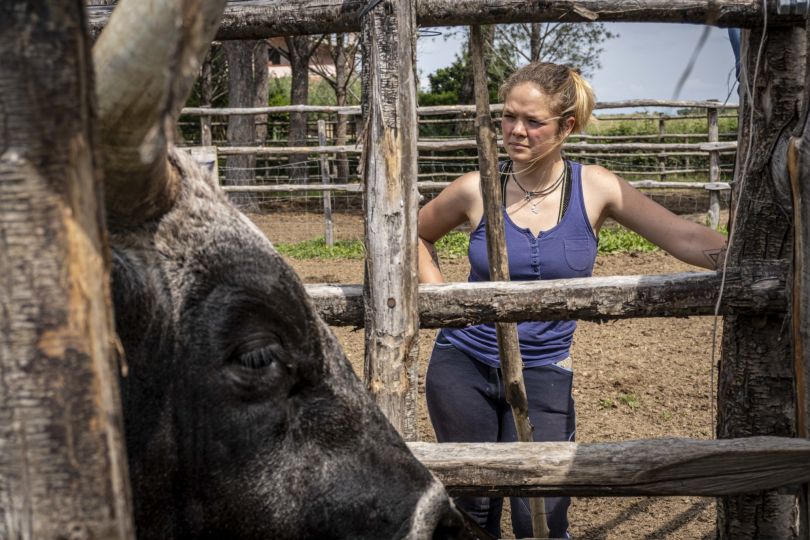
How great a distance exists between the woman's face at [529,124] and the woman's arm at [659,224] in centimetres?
A: 24

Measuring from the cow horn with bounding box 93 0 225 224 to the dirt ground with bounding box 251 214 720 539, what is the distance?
366 cm

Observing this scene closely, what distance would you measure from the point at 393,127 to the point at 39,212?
170cm

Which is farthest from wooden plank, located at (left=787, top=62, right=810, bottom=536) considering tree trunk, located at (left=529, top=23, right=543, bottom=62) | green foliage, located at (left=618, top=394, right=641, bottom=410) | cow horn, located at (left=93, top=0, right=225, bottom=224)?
tree trunk, located at (left=529, top=23, right=543, bottom=62)

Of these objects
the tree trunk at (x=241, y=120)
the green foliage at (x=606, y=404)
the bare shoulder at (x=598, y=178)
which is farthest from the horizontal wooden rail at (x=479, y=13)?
the tree trunk at (x=241, y=120)

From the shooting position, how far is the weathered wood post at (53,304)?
35.3 inches

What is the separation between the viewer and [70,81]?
2.94 ft

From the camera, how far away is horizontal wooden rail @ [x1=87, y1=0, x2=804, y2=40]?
2602mm

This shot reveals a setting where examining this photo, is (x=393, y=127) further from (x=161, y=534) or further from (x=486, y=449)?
(x=161, y=534)

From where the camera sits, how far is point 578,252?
320cm

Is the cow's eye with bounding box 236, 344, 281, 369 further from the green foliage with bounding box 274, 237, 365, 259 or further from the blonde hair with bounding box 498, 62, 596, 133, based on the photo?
the green foliage with bounding box 274, 237, 365, 259

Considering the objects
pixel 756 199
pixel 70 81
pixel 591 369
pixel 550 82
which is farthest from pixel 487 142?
pixel 591 369

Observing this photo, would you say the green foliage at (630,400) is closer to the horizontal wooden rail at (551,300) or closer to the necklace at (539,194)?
the necklace at (539,194)

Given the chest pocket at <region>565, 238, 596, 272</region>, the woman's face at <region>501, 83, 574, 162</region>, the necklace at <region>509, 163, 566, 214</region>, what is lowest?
the chest pocket at <region>565, 238, 596, 272</region>

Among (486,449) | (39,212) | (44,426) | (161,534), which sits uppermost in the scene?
(39,212)
